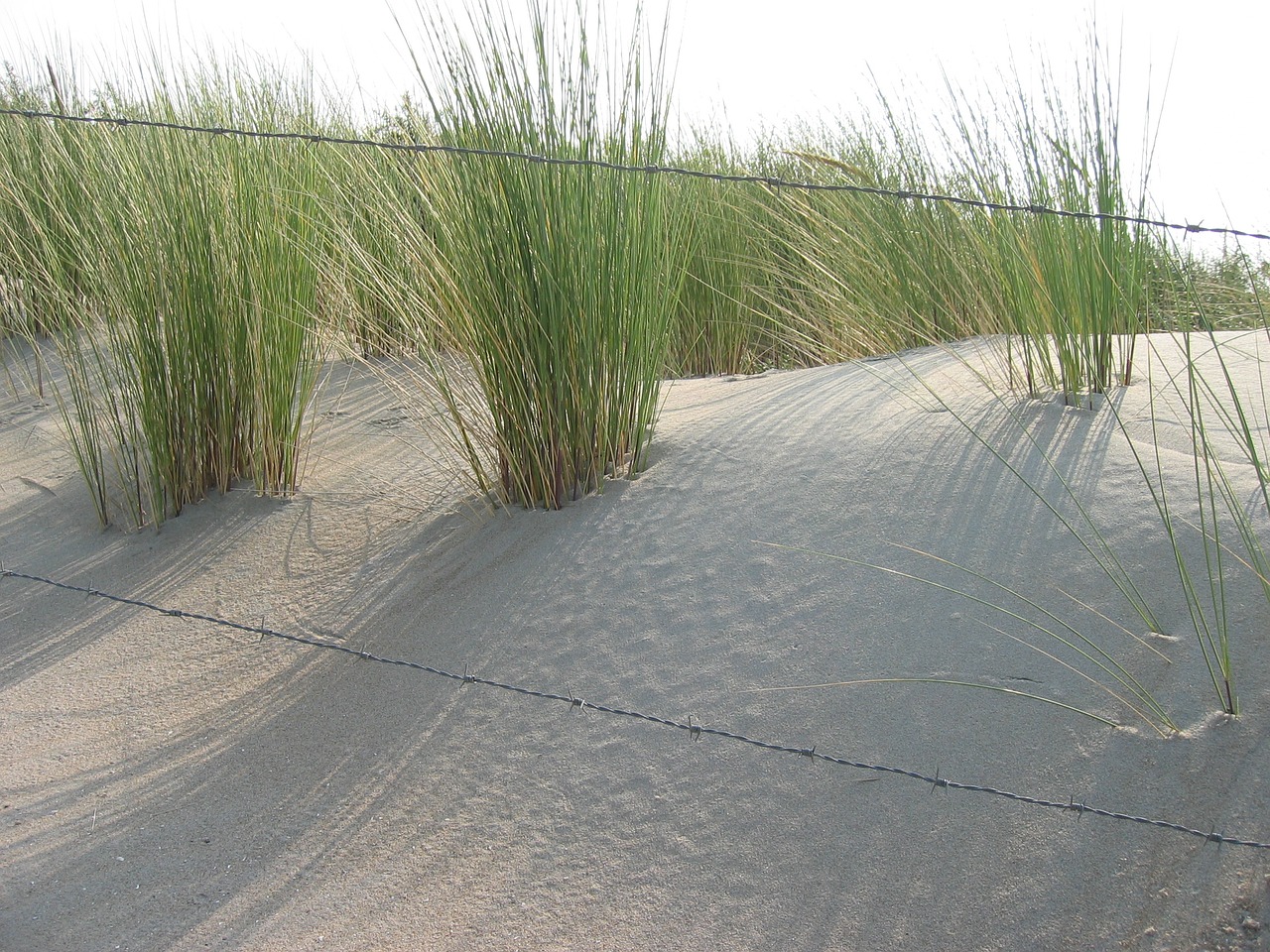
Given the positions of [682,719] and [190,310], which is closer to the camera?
[682,719]

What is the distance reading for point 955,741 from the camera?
6.16 ft

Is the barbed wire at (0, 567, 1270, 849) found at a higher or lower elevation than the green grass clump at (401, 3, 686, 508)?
lower

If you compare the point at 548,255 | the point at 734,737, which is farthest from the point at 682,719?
the point at 548,255

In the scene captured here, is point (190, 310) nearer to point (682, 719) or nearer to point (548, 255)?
point (548, 255)

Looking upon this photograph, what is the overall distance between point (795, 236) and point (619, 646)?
3495 mm

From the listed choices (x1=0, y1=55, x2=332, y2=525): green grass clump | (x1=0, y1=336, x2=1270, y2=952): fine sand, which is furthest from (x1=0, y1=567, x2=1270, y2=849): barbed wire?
(x1=0, y1=55, x2=332, y2=525): green grass clump

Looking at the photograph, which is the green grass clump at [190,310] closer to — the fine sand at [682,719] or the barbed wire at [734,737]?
the fine sand at [682,719]

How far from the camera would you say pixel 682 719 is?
6.86 ft

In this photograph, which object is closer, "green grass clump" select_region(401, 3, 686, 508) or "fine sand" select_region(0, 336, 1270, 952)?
"fine sand" select_region(0, 336, 1270, 952)

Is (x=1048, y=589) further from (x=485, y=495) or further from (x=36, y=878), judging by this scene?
(x=36, y=878)

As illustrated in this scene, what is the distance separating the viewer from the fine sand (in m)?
1.69

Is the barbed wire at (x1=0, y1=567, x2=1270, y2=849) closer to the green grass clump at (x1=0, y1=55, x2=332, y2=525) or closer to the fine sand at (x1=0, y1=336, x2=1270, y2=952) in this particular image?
the fine sand at (x1=0, y1=336, x2=1270, y2=952)

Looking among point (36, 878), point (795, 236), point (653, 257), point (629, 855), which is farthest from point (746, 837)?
point (795, 236)

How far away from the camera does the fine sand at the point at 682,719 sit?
1692 millimetres
